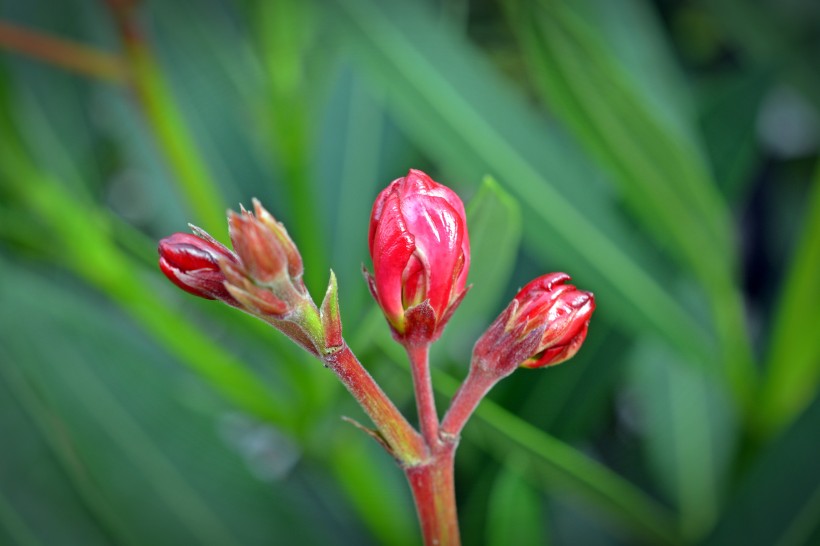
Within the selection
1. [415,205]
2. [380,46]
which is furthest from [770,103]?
[415,205]

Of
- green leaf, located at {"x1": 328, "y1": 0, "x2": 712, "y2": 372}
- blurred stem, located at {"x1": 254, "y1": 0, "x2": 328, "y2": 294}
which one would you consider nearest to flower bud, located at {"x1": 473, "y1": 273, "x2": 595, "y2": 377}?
green leaf, located at {"x1": 328, "y1": 0, "x2": 712, "y2": 372}

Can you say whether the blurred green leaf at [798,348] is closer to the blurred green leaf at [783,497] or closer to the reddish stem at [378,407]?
the blurred green leaf at [783,497]

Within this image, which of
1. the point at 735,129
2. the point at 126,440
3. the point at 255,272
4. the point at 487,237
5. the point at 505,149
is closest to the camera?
the point at 255,272

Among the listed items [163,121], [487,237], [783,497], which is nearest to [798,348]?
[783,497]

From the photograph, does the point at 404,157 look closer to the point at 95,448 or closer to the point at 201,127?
the point at 201,127

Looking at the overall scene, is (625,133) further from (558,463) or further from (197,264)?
(197,264)

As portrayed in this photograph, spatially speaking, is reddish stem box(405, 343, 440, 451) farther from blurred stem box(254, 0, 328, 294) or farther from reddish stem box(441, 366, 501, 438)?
blurred stem box(254, 0, 328, 294)
